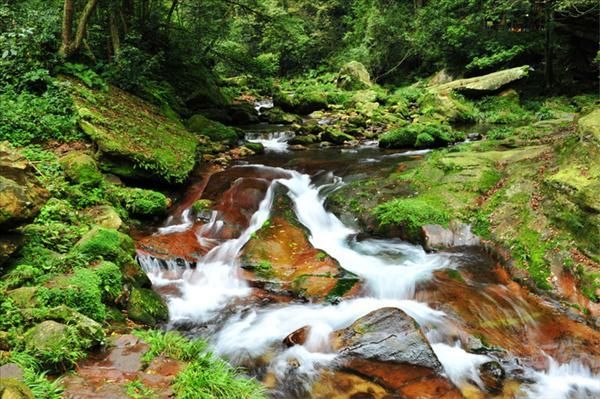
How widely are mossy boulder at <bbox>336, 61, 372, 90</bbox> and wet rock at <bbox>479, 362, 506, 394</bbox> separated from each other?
24392 mm

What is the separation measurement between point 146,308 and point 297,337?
226cm

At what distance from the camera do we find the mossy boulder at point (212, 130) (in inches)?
607

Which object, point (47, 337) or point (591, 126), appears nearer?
point (47, 337)

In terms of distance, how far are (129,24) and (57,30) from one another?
4.56 m

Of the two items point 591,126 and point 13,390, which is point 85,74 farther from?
point 591,126

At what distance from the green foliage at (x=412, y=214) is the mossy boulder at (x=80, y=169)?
5.86m

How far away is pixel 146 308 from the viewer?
6.34 m

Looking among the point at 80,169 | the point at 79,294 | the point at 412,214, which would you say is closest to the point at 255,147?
the point at 80,169

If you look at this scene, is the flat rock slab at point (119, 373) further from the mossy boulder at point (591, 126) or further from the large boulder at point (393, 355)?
the mossy boulder at point (591, 126)

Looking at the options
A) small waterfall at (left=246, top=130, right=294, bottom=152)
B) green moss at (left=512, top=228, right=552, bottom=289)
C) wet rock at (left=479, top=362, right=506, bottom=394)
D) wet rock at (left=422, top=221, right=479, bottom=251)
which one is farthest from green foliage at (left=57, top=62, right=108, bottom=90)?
wet rock at (left=479, top=362, right=506, bottom=394)

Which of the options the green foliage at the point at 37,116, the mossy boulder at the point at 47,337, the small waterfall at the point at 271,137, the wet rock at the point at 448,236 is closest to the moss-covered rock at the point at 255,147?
the small waterfall at the point at 271,137

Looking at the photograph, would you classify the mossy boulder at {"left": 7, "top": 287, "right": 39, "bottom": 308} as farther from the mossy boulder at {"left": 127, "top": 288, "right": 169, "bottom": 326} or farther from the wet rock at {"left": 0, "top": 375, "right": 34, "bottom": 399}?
the wet rock at {"left": 0, "top": 375, "right": 34, "bottom": 399}

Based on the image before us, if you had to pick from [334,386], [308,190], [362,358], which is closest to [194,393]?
[334,386]

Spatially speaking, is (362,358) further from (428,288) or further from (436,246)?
(436,246)
